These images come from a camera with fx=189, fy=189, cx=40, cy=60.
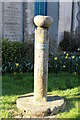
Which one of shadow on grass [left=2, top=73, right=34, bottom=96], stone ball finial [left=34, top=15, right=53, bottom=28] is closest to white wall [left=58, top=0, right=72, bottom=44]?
shadow on grass [left=2, top=73, right=34, bottom=96]

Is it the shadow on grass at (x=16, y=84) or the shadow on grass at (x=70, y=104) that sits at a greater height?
the shadow on grass at (x=16, y=84)

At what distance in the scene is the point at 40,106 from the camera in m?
3.27

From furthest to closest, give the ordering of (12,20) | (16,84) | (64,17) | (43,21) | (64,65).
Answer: (64,17)
(12,20)
(64,65)
(16,84)
(43,21)

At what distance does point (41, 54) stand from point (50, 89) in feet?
4.51

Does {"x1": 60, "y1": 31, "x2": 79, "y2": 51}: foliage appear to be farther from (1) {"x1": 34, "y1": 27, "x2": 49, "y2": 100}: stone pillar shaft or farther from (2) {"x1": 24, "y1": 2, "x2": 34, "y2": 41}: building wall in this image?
(1) {"x1": 34, "y1": 27, "x2": 49, "y2": 100}: stone pillar shaft

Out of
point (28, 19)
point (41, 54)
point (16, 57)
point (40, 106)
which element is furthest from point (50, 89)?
point (28, 19)

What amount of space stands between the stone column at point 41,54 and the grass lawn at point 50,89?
510mm

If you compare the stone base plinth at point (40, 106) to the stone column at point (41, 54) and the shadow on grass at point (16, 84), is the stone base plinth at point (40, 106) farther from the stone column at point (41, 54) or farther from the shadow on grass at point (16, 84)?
the shadow on grass at point (16, 84)

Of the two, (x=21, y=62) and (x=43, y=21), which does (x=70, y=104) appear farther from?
(x=21, y=62)

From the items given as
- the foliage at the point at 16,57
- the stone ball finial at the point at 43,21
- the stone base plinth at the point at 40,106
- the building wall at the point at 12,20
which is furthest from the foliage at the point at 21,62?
the stone ball finial at the point at 43,21

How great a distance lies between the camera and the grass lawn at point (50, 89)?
3.28 meters

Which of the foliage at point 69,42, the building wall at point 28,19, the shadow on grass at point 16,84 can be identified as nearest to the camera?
the shadow on grass at point 16,84

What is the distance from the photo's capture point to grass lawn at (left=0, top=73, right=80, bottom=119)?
328 cm

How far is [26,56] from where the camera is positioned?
6445 millimetres
